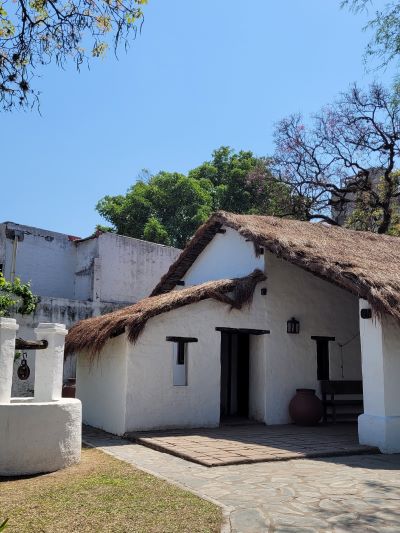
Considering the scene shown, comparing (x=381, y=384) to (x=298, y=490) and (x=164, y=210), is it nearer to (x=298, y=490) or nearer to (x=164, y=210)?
A: (x=298, y=490)

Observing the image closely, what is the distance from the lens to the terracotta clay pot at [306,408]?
456 inches

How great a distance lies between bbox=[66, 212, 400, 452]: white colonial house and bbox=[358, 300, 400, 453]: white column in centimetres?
2

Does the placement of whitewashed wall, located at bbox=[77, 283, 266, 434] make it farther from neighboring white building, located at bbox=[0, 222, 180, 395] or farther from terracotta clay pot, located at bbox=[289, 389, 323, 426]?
neighboring white building, located at bbox=[0, 222, 180, 395]

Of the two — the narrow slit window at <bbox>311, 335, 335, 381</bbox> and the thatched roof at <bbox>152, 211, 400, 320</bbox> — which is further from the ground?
the thatched roof at <bbox>152, 211, 400, 320</bbox>

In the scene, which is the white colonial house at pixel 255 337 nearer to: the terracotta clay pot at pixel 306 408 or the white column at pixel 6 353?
the terracotta clay pot at pixel 306 408

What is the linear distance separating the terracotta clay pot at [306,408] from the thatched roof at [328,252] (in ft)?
9.79

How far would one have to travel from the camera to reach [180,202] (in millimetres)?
26812

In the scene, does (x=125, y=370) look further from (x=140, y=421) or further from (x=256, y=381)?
(x=256, y=381)

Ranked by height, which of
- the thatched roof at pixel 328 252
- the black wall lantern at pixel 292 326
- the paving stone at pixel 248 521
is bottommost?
the paving stone at pixel 248 521

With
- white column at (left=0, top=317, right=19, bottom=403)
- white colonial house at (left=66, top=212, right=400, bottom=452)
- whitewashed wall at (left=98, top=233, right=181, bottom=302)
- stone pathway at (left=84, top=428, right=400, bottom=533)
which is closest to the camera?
stone pathway at (left=84, top=428, right=400, bottom=533)

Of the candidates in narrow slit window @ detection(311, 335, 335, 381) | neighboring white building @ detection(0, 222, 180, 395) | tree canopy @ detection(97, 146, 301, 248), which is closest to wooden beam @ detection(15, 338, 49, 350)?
narrow slit window @ detection(311, 335, 335, 381)

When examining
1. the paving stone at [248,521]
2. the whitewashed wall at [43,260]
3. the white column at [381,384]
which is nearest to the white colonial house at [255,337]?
the white column at [381,384]

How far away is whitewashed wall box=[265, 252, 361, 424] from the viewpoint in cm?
1205

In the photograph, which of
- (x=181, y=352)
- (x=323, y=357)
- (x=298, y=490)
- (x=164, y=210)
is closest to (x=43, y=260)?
(x=164, y=210)
